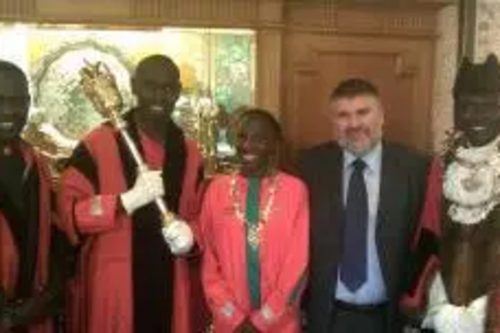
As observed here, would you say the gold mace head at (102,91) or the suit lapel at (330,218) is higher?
the gold mace head at (102,91)

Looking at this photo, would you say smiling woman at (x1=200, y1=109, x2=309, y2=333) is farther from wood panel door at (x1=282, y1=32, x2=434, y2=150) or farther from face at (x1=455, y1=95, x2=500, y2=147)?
wood panel door at (x1=282, y1=32, x2=434, y2=150)

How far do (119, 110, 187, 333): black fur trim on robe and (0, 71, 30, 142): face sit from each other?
0.38 meters

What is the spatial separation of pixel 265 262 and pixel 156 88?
66 centimetres

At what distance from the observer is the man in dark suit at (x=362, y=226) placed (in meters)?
2.51

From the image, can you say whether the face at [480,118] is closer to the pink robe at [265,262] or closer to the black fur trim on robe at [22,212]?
the pink robe at [265,262]

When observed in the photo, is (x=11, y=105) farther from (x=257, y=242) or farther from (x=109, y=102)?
(x=257, y=242)

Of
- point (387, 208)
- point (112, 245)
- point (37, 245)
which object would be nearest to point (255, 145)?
point (387, 208)

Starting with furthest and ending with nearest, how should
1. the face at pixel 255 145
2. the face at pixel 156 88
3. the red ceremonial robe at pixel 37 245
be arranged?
the face at pixel 156 88 → the face at pixel 255 145 → the red ceremonial robe at pixel 37 245

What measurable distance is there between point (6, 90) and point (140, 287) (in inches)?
31.0

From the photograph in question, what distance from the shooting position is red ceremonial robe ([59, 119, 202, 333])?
8.43ft

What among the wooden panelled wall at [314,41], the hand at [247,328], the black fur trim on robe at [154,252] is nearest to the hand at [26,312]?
the black fur trim on robe at [154,252]

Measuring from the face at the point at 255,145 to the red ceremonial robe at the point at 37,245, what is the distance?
617 millimetres

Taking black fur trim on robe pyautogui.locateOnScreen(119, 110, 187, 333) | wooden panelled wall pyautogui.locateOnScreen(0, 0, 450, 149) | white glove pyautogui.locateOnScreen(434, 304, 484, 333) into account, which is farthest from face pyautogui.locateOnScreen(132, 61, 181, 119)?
white glove pyautogui.locateOnScreen(434, 304, 484, 333)

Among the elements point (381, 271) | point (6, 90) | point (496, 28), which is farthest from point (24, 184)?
point (496, 28)
